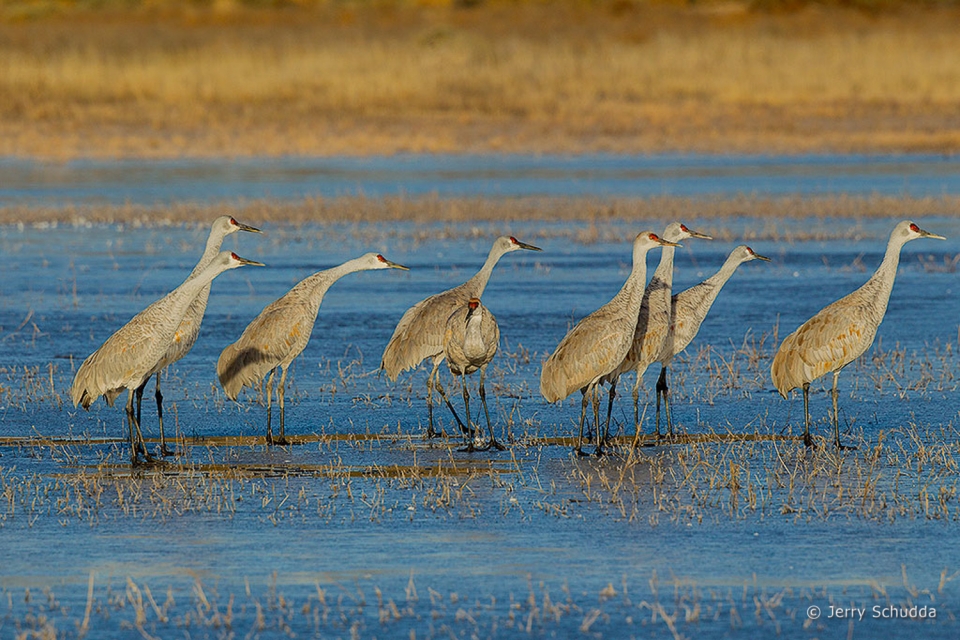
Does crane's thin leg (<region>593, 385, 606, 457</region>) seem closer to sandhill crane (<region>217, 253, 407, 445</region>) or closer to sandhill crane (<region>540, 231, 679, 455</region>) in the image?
sandhill crane (<region>540, 231, 679, 455</region>)

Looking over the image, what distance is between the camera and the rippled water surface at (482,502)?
254 inches

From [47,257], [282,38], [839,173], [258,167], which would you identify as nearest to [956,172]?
Result: [839,173]

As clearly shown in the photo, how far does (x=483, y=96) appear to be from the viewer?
125 feet

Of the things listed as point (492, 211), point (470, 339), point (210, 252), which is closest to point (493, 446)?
point (470, 339)

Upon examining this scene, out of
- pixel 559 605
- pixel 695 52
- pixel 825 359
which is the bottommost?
pixel 559 605

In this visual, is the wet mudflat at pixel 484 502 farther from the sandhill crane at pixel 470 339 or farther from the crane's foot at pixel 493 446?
the sandhill crane at pixel 470 339

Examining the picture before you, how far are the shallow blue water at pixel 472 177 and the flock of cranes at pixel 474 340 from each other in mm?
14477

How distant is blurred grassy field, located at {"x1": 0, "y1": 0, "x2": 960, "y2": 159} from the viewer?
1286 inches

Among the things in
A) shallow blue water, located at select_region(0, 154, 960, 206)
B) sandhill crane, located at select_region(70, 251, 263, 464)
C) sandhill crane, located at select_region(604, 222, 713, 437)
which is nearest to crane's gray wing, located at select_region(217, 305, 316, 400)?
sandhill crane, located at select_region(70, 251, 263, 464)

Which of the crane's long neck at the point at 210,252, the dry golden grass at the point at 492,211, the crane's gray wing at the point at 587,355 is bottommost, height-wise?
the crane's gray wing at the point at 587,355

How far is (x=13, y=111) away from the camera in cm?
3603

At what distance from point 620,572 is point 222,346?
6.83 metres

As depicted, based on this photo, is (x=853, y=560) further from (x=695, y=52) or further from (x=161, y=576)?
(x=695, y=52)

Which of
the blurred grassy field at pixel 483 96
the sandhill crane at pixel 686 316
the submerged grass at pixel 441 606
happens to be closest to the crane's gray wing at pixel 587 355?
the sandhill crane at pixel 686 316
